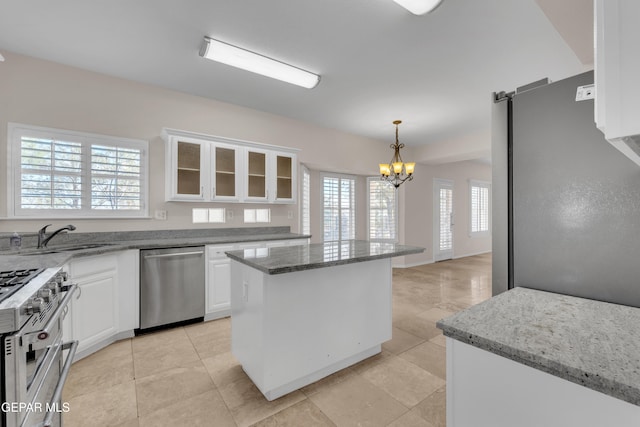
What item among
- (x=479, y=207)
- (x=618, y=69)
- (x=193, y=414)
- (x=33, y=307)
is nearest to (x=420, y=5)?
(x=618, y=69)

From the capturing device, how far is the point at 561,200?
1096 millimetres

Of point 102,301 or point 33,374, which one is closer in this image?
point 33,374

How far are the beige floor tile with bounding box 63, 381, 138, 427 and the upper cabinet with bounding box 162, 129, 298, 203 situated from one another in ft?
6.36

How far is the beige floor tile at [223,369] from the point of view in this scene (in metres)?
2.04

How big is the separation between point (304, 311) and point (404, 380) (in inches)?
36.4

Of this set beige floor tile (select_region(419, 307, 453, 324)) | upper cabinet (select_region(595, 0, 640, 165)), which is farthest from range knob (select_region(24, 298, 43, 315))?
beige floor tile (select_region(419, 307, 453, 324))

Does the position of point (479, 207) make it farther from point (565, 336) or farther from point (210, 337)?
point (565, 336)

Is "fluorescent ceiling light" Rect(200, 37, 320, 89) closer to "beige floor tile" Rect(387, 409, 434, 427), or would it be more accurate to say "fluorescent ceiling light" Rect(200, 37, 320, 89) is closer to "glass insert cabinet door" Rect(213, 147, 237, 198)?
"glass insert cabinet door" Rect(213, 147, 237, 198)

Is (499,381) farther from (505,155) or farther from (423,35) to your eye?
(423,35)

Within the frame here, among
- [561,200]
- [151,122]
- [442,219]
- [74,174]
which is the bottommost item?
[442,219]

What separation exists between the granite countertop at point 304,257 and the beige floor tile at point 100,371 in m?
1.25

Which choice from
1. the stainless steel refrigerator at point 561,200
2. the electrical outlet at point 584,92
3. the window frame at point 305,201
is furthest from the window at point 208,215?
the electrical outlet at point 584,92

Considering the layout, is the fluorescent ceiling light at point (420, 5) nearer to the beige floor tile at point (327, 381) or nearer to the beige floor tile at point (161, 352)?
the beige floor tile at point (327, 381)

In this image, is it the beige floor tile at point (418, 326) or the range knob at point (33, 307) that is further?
the beige floor tile at point (418, 326)
